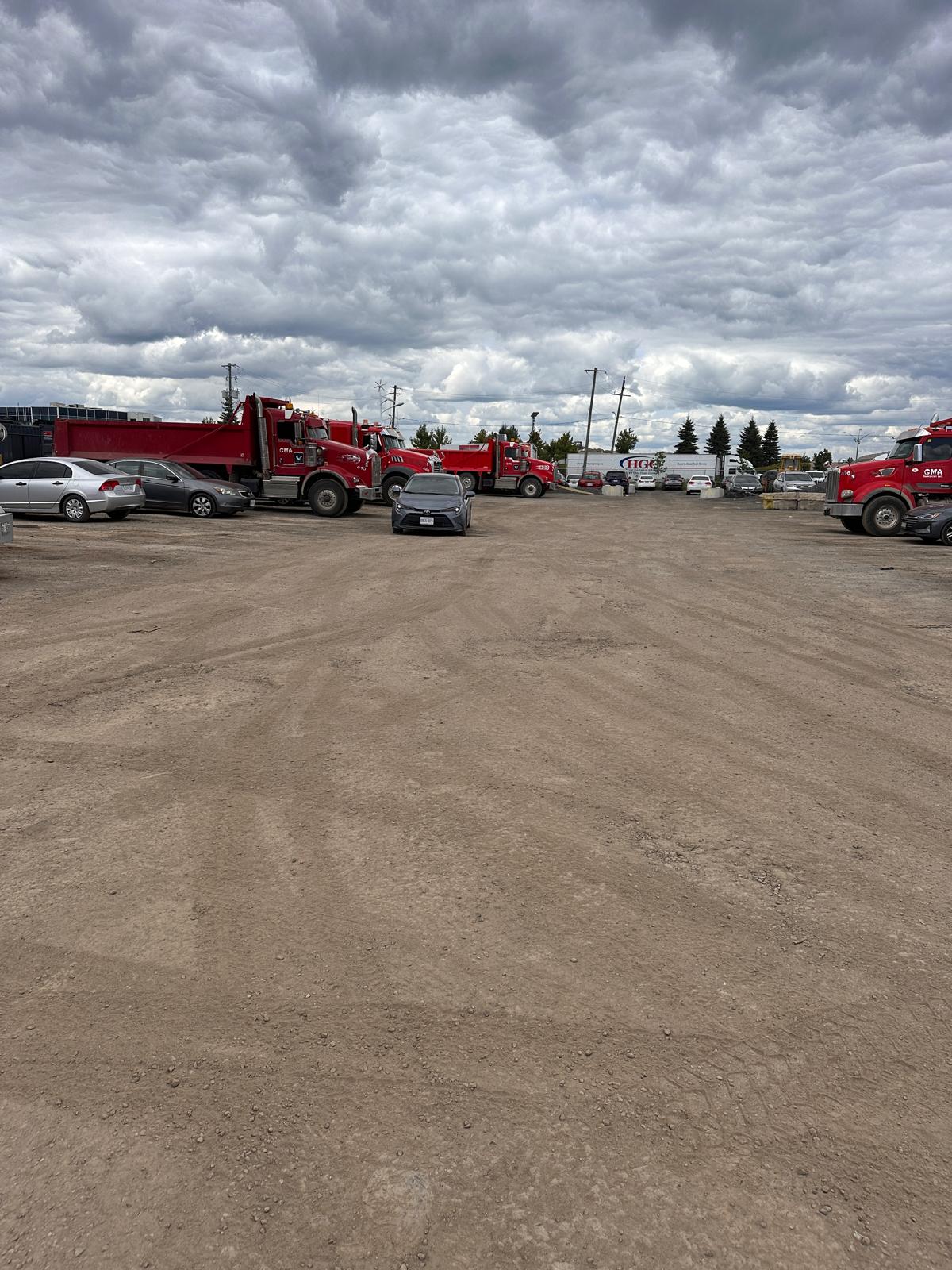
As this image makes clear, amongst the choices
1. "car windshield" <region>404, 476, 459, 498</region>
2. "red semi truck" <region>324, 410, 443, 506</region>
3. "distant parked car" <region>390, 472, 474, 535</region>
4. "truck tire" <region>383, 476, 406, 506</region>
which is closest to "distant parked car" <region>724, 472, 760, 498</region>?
"red semi truck" <region>324, 410, 443, 506</region>

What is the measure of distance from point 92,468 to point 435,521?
868 cm

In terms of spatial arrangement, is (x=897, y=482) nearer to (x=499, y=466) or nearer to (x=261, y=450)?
(x=261, y=450)

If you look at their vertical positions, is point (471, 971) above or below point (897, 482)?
below

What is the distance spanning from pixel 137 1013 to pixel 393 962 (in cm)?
86

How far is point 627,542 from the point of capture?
830 inches

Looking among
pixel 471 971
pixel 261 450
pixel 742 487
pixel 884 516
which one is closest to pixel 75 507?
pixel 261 450

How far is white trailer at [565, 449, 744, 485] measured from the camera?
268 feet

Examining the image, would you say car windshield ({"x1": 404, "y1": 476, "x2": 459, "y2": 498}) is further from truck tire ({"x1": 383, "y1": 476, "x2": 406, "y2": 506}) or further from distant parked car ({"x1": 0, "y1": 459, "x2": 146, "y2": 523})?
truck tire ({"x1": 383, "y1": 476, "x2": 406, "y2": 506})

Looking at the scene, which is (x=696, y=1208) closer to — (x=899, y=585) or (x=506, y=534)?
(x=899, y=585)

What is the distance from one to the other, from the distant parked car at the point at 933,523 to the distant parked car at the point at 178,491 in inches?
695

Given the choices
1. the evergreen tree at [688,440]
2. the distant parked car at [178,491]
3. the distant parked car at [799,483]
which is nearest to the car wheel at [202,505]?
the distant parked car at [178,491]

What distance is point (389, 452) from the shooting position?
33125mm

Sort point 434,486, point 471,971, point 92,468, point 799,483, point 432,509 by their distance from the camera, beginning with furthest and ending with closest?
point 799,483 < point 434,486 < point 92,468 < point 432,509 < point 471,971

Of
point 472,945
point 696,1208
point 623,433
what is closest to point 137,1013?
point 472,945
